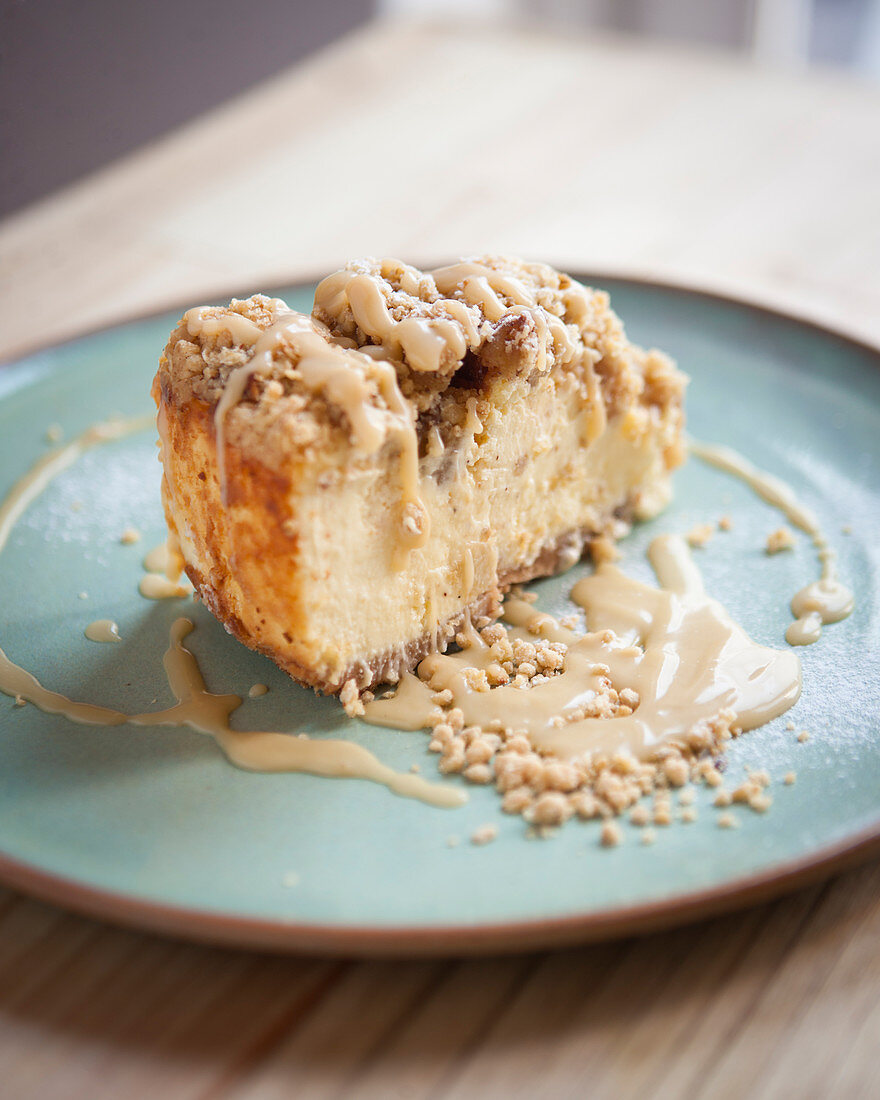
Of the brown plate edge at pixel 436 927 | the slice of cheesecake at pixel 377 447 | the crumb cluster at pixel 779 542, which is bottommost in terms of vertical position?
the crumb cluster at pixel 779 542

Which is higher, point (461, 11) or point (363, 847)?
point (461, 11)

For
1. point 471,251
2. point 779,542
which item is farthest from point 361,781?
point 471,251

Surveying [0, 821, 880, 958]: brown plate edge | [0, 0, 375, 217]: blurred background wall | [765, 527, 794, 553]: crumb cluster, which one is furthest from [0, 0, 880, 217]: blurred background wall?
[0, 821, 880, 958]: brown plate edge

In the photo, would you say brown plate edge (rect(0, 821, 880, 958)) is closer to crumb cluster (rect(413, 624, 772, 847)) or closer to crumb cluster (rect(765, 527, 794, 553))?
crumb cluster (rect(413, 624, 772, 847))

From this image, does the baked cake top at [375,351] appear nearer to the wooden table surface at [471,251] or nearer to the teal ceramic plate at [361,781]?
the teal ceramic plate at [361,781]

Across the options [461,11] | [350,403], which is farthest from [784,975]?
[461,11]

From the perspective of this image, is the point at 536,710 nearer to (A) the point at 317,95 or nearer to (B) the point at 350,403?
(B) the point at 350,403

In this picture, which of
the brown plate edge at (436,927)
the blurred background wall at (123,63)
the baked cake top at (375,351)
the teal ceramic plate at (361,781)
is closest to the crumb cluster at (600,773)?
the teal ceramic plate at (361,781)
